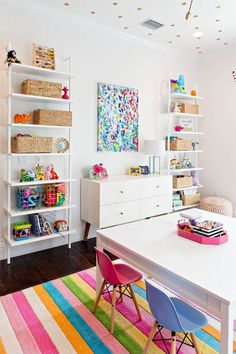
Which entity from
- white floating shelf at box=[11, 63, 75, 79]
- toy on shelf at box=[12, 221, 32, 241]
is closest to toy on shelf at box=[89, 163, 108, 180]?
toy on shelf at box=[12, 221, 32, 241]

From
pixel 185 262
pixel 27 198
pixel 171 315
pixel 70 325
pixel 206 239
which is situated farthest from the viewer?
pixel 27 198

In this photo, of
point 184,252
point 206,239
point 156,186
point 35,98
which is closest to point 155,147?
point 156,186

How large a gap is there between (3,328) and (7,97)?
7.11 feet

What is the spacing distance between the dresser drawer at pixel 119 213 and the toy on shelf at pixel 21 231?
835mm

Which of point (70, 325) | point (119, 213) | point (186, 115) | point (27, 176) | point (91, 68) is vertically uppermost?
point (91, 68)

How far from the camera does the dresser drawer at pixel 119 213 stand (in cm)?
335

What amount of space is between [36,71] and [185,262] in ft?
8.25

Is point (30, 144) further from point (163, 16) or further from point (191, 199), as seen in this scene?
point (191, 199)

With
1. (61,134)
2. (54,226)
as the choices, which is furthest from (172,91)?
(54,226)

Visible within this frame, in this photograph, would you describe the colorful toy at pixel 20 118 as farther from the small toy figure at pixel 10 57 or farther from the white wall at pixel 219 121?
the white wall at pixel 219 121

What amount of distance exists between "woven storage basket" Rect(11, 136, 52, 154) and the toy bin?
0.45 metres

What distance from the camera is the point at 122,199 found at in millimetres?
3479

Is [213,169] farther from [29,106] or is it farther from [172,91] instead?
[29,106]

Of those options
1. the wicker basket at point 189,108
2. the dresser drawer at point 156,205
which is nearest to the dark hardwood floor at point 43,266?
the dresser drawer at point 156,205
